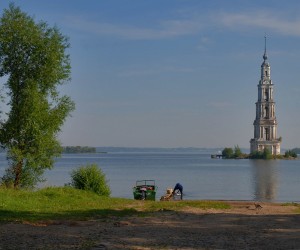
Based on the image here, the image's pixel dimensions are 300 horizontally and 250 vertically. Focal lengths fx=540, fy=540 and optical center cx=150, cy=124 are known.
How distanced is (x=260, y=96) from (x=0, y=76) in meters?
148

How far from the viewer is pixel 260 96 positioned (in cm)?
17138

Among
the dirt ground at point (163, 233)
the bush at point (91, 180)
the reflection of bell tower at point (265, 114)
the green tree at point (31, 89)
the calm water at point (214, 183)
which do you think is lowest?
the calm water at point (214, 183)

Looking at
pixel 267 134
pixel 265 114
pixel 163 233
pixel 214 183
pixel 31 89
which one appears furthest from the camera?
pixel 267 134

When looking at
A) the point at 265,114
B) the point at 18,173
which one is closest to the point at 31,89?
the point at 18,173

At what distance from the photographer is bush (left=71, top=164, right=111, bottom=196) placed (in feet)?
105

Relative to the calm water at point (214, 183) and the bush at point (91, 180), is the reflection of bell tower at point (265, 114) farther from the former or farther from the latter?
the bush at point (91, 180)

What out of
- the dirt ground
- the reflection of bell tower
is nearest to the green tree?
the dirt ground

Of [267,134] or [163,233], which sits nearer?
[163,233]

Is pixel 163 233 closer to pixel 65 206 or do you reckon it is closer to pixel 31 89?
pixel 65 206

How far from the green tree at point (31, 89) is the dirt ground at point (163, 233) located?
11.1 metres

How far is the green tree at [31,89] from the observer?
97.9 ft

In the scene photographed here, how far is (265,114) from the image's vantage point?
171 metres

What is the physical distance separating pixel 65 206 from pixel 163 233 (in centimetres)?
789

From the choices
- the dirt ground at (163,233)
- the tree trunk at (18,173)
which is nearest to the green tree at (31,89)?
the tree trunk at (18,173)
